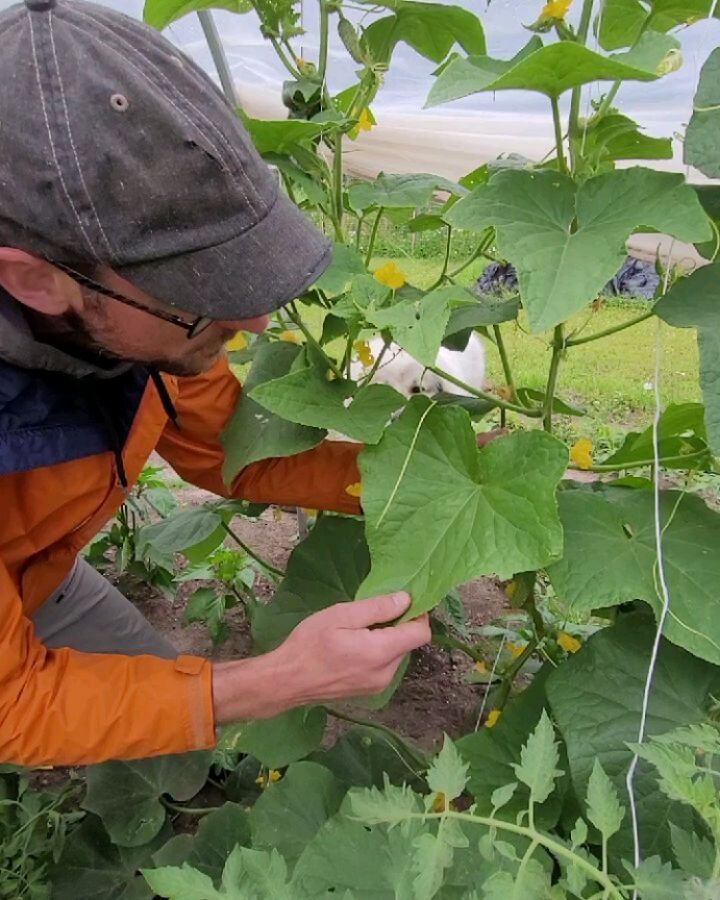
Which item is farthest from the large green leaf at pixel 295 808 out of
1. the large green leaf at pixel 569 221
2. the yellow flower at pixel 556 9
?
the yellow flower at pixel 556 9

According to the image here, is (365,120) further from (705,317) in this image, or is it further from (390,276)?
(705,317)

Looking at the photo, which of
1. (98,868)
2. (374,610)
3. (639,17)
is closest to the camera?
(374,610)

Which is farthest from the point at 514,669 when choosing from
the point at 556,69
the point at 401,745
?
the point at 556,69

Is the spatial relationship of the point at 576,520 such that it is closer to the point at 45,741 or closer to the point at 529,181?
the point at 529,181

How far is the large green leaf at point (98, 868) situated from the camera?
147 centimetres

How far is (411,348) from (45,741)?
0.63 metres

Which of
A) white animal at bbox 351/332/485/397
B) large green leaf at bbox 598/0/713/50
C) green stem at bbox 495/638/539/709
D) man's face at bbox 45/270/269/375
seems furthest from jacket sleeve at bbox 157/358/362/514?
white animal at bbox 351/332/485/397

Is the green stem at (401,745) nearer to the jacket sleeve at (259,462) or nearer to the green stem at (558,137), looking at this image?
the jacket sleeve at (259,462)

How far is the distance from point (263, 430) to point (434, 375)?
1.53 meters

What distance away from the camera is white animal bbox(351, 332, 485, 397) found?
2686mm

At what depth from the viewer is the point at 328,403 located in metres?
1.00

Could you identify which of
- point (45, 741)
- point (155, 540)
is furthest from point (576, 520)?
point (155, 540)

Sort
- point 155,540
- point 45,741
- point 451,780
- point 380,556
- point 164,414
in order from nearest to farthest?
1. point 451,780
2. point 380,556
3. point 45,741
4. point 164,414
5. point 155,540

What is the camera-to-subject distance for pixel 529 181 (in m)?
0.89
